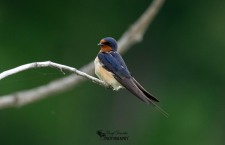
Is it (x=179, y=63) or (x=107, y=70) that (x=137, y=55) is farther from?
(x=107, y=70)

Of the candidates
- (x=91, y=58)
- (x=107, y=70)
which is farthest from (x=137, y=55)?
(x=107, y=70)

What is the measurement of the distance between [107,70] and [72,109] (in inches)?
339

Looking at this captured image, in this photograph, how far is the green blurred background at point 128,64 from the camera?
16156 millimetres

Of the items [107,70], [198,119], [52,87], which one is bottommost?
[107,70]

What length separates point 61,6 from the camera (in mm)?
17500

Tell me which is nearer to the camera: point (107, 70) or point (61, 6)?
point (107, 70)

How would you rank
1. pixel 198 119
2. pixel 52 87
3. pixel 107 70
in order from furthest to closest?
pixel 198 119, pixel 52 87, pixel 107 70

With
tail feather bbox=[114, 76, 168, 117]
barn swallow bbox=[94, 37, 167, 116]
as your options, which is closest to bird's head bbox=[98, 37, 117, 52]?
barn swallow bbox=[94, 37, 167, 116]

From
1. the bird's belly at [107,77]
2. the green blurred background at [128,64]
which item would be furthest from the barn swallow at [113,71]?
the green blurred background at [128,64]

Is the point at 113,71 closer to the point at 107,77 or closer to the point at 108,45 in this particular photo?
the point at 107,77

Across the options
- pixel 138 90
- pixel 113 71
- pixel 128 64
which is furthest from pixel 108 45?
pixel 128 64

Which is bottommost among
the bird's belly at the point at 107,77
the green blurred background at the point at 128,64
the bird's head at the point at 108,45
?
the bird's belly at the point at 107,77

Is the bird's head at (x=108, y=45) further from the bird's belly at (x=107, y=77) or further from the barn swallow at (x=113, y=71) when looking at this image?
the bird's belly at (x=107, y=77)

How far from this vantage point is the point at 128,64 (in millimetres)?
15992
